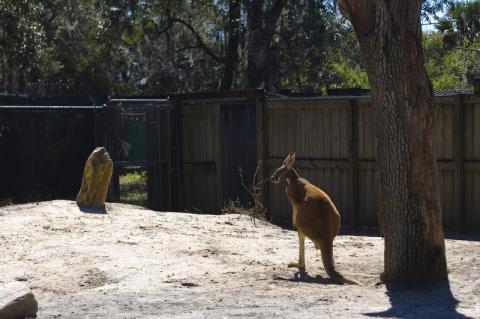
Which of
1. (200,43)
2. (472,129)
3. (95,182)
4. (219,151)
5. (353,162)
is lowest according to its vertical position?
(95,182)

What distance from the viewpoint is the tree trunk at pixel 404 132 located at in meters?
8.99

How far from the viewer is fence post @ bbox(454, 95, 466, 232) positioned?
44.8 ft

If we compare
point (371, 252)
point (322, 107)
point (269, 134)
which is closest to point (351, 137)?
point (322, 107)

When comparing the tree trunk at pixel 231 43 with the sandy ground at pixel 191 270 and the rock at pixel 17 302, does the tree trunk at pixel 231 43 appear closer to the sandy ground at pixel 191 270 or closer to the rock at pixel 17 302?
the sandy ground at pixel 191 270

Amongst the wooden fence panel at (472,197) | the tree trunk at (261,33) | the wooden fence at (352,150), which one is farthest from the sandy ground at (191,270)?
the tree trunk at (261,33)

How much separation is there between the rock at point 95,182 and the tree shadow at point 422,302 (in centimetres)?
567

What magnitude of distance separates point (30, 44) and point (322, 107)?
1501 centimetres

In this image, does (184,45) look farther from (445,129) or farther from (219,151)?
(445,129)

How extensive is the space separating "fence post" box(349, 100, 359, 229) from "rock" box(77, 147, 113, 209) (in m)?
4.06

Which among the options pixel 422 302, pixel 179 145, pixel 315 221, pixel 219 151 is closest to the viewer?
pixel 422 302

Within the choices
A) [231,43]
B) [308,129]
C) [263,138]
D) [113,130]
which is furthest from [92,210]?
[231,43]

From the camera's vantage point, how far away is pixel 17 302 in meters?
7.94

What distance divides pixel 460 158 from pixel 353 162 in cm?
187

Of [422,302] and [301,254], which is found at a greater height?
[301,254]
